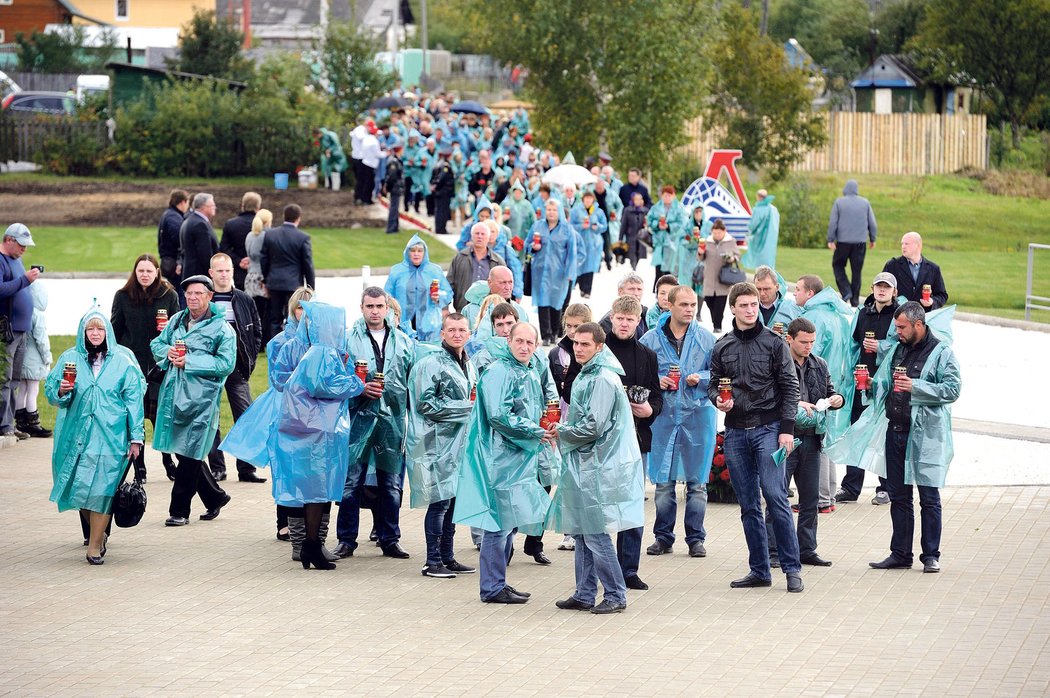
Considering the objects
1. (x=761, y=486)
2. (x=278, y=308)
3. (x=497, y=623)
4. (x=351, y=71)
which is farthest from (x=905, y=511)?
(x=351, y=71)

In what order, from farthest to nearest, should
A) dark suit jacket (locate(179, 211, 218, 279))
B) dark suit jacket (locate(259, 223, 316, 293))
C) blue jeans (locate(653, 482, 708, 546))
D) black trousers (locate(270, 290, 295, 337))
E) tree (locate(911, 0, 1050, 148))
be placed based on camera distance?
tree (locate(911, 0, 1050, 148)) < black trousers (locate(270, 290, 295, 337)) < dark suit jacket (locate(179, 211, 218, 279)) < dark suit jacket (locate(259, 223, 316, 293)) < blue jeans (locate(653, 482, 708, 546))

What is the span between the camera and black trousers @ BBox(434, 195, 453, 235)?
1251 inches

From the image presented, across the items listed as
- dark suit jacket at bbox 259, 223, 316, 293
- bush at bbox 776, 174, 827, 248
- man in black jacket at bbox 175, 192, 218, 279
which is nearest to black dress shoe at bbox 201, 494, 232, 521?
dark suit jacket at bbox 259, 223, 316, 293

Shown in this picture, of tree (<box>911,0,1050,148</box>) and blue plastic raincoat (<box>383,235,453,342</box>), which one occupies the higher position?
tree (<box>911,0,1050,148</box>)

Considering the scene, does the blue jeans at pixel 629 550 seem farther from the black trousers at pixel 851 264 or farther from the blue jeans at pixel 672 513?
the black trousers at pixel 851 264

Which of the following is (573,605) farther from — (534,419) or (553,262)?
(553,262)

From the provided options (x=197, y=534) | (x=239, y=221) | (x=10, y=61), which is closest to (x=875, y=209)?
(x=239, y=221)

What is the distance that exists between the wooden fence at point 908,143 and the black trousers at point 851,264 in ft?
94.1

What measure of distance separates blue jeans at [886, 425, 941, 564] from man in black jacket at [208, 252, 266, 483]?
17.8 feet

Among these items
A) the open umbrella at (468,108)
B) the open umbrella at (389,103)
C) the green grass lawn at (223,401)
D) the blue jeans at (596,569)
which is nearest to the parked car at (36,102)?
the open umbrella at (389,103)

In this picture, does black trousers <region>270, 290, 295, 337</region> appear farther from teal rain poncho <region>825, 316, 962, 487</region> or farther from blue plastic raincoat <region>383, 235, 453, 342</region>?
teal rain poncho <region>825, 316, 962, 487</region>

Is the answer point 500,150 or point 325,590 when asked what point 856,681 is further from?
point 500,150

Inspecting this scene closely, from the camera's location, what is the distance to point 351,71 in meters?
46.1

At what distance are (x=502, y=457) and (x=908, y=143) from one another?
45228 mm
